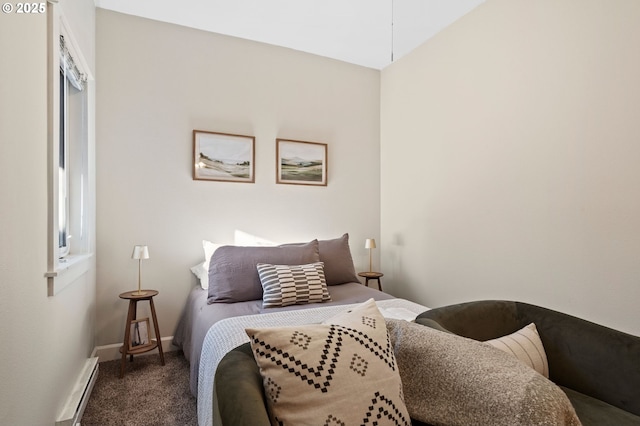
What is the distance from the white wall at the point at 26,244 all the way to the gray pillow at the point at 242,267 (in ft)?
3.16

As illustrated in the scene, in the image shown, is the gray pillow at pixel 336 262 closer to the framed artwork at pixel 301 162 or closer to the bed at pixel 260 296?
the bed at pixel 260 296

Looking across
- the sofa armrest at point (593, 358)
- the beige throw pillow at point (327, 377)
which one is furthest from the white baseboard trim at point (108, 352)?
the sofa armrest at point (593, 358)

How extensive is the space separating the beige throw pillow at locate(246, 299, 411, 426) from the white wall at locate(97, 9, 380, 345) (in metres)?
2.39

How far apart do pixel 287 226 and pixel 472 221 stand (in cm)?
175

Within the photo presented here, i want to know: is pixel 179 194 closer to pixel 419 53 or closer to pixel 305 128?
pixel 305 128

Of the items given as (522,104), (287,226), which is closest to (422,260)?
(287,226)

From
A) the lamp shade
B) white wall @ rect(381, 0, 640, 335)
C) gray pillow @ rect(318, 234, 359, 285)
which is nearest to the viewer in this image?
white wall @ rect(381, 0, 640, 335)

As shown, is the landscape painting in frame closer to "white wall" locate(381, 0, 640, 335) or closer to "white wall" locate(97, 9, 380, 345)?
"white wall" locate(97, 9, 380, 345)

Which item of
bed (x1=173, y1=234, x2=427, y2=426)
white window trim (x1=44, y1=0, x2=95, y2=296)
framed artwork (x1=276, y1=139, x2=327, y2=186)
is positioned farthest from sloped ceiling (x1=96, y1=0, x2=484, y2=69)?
bed (x1=173, y1=234, x2=427, y2=426)

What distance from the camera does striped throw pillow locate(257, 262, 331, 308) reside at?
237 cm

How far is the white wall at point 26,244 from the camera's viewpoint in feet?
3.44

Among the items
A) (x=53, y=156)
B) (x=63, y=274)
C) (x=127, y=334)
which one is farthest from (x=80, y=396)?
(x=53, y=156)

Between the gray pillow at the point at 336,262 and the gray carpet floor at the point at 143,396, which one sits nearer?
the gray carpet floor at the point at 143,396

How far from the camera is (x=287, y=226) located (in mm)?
3428
